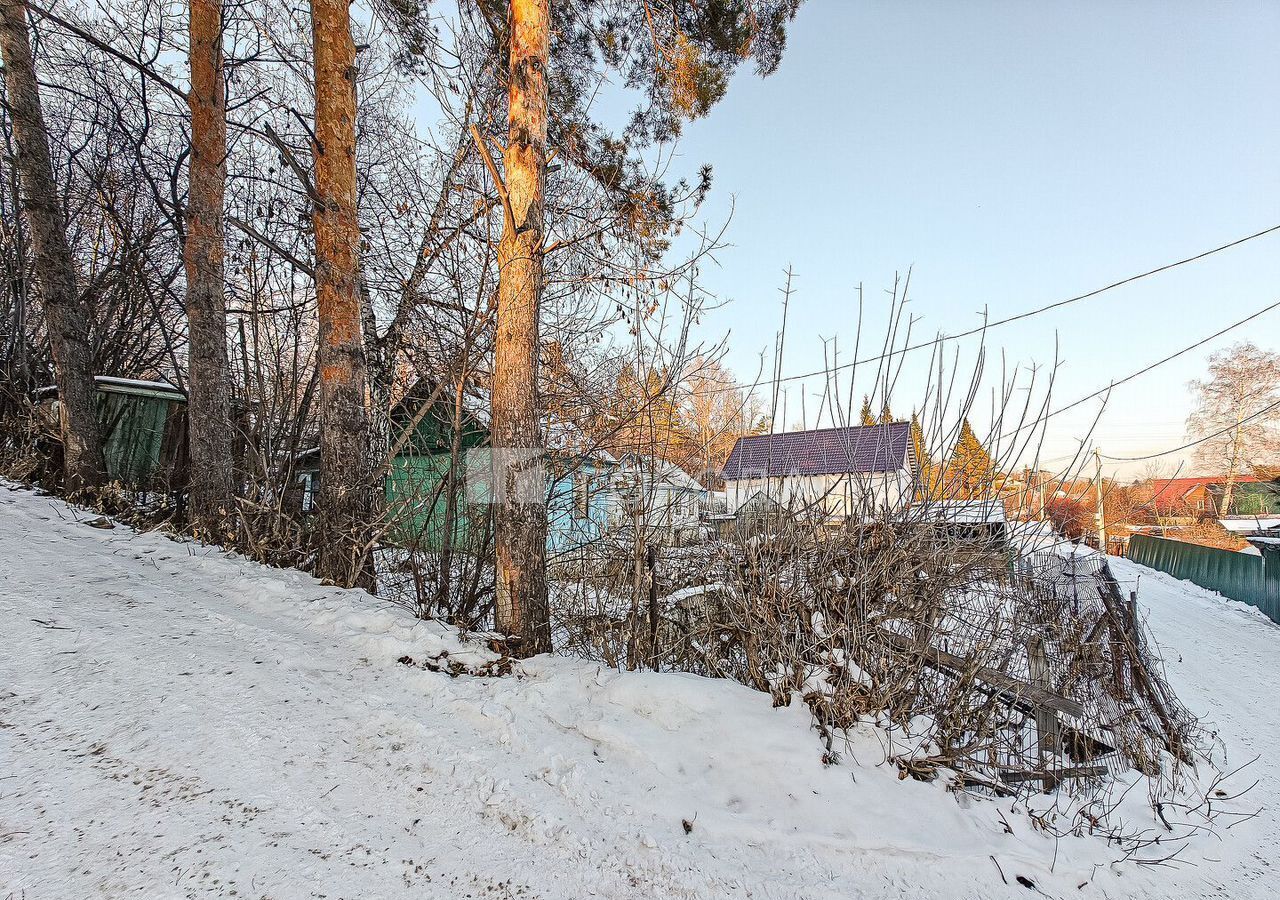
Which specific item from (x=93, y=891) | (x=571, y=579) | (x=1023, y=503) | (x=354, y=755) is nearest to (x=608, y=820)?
(x=354, y=755)

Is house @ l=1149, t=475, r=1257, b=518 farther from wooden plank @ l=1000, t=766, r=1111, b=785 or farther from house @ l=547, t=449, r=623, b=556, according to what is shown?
house @ l=547, t=449, r=623, b=556

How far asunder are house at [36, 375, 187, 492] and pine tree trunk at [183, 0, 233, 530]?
110 inches

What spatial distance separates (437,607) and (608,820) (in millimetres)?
2220

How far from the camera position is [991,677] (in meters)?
3.03

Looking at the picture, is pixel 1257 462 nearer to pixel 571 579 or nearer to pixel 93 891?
pixel 571 579

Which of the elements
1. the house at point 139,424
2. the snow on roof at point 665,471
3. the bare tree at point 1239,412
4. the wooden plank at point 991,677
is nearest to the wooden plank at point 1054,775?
the wooden plank at point 991,677

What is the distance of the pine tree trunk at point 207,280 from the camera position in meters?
4.62

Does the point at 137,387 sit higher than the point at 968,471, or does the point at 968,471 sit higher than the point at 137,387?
the point at 137,387

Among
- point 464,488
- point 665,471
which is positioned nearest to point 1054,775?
point 665,471

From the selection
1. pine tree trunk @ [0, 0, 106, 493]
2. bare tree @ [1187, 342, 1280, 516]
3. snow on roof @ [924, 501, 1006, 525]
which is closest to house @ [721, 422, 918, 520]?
snow on roof @ [924, 501, 1006, 525]

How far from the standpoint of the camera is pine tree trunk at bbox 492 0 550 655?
11.1 ft

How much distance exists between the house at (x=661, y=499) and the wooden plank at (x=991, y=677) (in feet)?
5.07

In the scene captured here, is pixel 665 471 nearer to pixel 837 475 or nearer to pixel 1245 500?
pixel 837 475

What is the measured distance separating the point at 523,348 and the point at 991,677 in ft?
11.3
